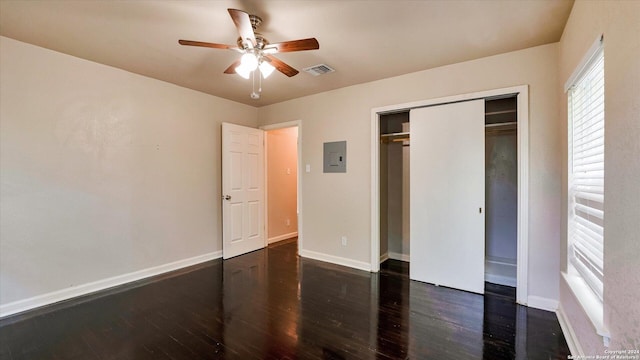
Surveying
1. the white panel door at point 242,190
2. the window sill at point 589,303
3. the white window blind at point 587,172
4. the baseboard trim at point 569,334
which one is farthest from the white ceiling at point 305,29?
the baseboard trim at point 569,334

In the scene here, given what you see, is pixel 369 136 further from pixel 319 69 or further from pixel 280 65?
pixel 280 65

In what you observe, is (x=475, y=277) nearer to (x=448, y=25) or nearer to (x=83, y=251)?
(x=448, y=25)

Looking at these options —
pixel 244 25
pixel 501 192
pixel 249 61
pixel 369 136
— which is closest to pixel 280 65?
pixel 249 61

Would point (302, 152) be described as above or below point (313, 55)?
below

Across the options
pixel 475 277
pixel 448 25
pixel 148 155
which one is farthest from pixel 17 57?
pixel 475 277

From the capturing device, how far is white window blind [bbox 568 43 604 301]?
1.61 metres

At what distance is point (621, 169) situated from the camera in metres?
1.25

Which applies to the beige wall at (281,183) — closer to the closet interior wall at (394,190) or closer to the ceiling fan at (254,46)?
the closet interior wall at (394,190)

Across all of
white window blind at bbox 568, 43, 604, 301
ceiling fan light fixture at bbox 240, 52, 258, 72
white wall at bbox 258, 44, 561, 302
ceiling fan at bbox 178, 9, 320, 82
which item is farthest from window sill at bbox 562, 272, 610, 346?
ceiling fan light fixture at bbox 240, 52, 258, 72

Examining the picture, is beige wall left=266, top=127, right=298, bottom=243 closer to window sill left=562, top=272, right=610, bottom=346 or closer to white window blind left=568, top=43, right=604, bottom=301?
white window blind left=568, top=43, right=604, bottom=301

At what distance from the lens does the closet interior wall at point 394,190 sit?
13.0 feet

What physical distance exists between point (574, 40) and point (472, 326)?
7.66ft

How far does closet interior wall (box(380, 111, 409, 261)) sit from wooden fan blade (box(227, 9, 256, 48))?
231 cm

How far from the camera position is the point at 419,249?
3264 mm
